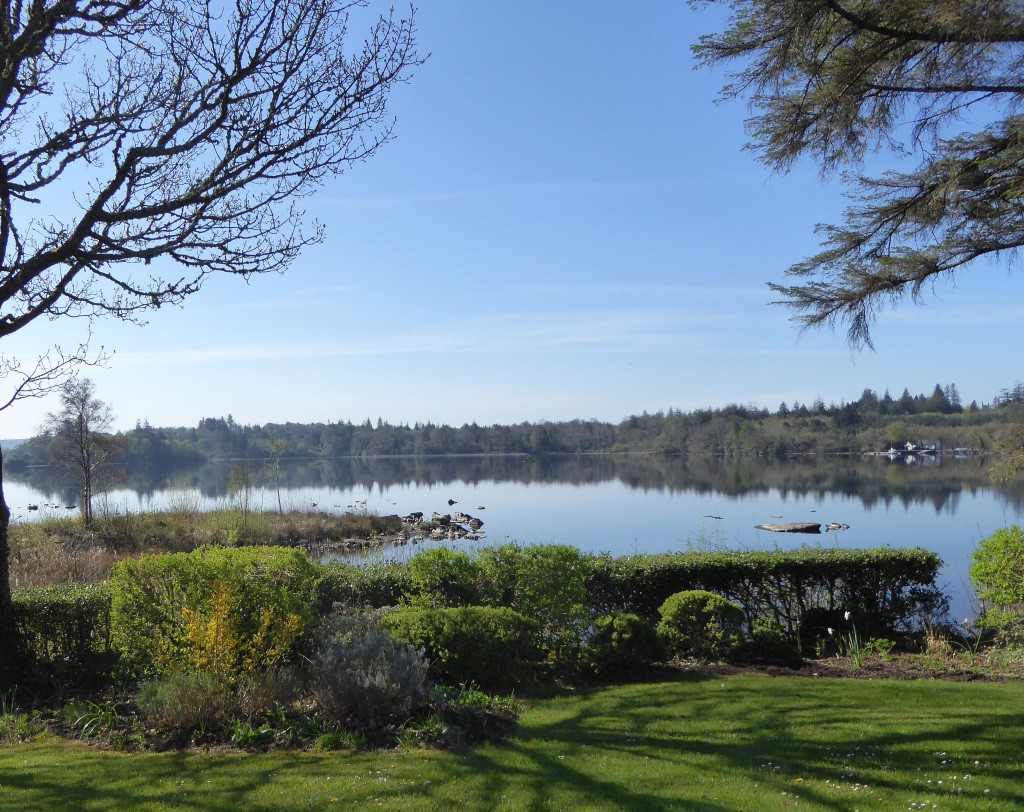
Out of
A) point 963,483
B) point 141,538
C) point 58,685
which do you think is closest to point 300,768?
point 58,685

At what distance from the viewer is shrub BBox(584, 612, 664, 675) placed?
24.6 feet

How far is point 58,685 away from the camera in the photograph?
6.85 metres

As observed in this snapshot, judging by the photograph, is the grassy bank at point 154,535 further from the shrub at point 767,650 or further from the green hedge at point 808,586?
the shrub at point 767,650

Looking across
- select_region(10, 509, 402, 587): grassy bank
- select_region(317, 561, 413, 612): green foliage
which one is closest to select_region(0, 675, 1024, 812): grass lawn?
select_region(317, 561, 413, 612): green foliage

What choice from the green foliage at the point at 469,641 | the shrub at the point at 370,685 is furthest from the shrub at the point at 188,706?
the green foliage at the point at 469,641

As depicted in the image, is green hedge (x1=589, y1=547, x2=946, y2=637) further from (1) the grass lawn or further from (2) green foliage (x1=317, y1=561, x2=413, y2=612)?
(1) the grass lawn

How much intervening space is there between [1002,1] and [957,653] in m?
7.15

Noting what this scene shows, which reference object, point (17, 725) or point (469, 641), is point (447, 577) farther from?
point (17, 725)

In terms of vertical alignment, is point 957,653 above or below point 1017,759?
below

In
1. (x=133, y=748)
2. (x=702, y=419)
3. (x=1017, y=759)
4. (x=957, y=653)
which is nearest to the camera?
(x=1017, y=759)

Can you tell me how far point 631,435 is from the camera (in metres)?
107

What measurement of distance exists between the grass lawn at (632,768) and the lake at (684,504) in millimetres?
5774

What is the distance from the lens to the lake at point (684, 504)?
21.3 m

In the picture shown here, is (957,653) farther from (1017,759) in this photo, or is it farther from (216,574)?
(216,574)
